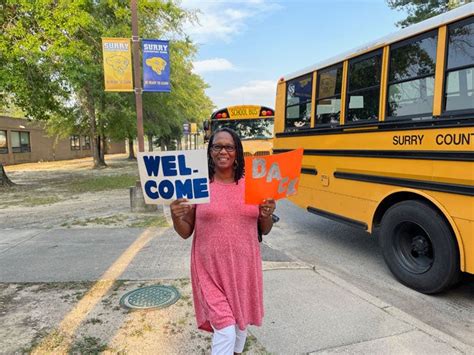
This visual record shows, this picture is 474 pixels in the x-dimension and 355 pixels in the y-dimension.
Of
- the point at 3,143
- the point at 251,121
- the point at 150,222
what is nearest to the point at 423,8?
the point at 251,121

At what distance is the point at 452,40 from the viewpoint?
3.63 m

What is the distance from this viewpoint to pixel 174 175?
216 centimetres

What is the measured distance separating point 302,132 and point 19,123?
89.7 feet

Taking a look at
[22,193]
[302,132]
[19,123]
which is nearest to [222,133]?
[302,132]

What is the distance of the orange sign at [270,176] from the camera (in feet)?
6.75

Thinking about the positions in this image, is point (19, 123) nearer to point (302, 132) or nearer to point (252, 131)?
point (252, 131)

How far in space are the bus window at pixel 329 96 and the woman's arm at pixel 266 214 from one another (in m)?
3.37

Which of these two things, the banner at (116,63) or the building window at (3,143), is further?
the building window at (3,143)

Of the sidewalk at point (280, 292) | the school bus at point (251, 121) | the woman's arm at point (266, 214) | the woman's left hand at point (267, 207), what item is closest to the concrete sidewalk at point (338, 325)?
the sidewalk at point (280, 292)

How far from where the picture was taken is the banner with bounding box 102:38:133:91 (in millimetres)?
8039

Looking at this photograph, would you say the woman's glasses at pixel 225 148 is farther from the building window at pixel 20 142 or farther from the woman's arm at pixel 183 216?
the building window at pixel 20 142

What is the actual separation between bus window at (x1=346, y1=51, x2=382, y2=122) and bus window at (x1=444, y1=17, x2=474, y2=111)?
94 cm

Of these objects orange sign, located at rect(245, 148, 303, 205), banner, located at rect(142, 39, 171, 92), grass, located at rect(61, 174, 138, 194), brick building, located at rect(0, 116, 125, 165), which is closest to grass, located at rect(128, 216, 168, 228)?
banner, located at rect(142, 39, 171, 92)

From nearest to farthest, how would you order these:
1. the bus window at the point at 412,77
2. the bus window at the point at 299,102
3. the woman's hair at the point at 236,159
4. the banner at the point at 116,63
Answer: the woman's hair at the point at 236,159 < the bus window at the point at 412,77 < the bus window at the point at 299,102 < the banner at the point at 116,63
